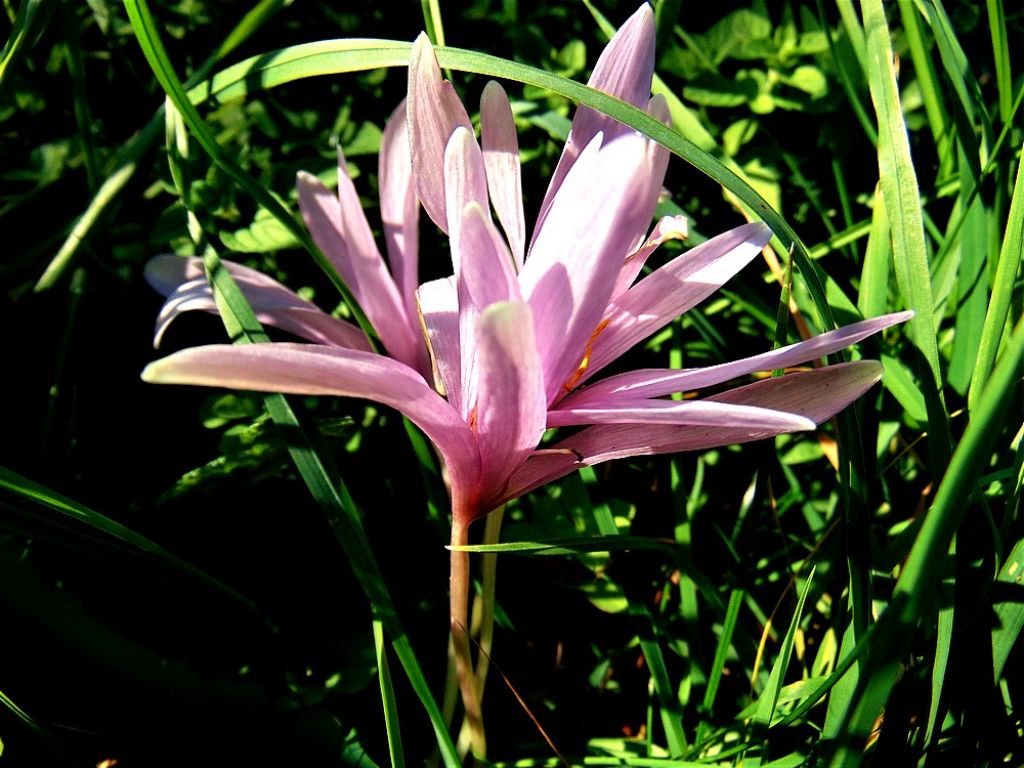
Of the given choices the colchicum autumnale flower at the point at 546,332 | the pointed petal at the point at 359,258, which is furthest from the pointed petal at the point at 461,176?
the pointed petal at the point at 359,258

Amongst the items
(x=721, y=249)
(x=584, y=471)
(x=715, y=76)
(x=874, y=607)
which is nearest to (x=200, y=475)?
(x=584, y=471)

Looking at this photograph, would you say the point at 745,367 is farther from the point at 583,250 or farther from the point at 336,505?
the point at 336,505

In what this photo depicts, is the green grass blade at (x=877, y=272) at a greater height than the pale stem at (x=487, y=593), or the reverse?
the green grass blade at (x=877, y=272)

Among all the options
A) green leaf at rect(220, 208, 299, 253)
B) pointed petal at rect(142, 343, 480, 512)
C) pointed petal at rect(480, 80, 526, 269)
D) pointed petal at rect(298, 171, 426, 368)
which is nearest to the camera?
pointed petal at rect(142, 343, 480, 512)

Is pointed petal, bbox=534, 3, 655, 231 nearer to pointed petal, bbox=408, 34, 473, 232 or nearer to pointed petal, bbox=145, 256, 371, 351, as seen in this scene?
pointed petal, bbox=408, 34, 473, 232

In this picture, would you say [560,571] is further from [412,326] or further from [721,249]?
[721,249]

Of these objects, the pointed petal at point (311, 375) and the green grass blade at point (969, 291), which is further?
the green grass blade at point (969, 291)

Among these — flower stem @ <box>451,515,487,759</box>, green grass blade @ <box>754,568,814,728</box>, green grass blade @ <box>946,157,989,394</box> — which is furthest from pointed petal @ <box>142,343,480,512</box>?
green grass blade @ <box>946,157,989,394</box>

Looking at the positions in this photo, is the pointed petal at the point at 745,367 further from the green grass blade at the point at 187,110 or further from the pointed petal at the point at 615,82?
the green grass blade at the point at 187,110
